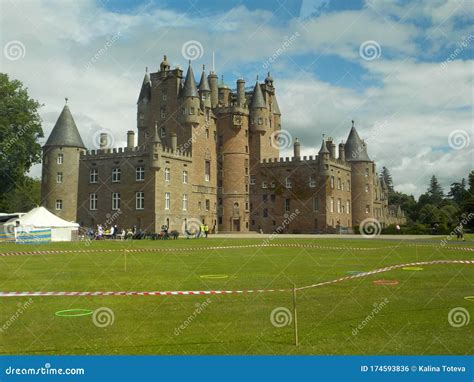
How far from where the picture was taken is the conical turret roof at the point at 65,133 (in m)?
57.8

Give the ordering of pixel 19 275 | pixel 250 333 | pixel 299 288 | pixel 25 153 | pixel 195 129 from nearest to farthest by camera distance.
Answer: pixel 250 333 → pixel 299 288 → pixel 19 275 → pixel 25 153 → pixel 195 129

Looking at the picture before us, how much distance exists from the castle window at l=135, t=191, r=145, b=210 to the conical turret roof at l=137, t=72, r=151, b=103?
17.7m

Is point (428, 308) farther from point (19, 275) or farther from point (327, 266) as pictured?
point (19, 275)

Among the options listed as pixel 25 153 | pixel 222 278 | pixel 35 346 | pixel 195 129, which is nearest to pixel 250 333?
pixel 35 346

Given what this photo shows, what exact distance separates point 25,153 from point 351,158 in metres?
45.0

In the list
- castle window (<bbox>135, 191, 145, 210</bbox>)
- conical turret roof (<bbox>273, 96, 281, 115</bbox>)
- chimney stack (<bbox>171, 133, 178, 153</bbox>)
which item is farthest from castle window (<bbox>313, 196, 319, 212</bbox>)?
castle window (<bbox>135, 191, 145, 210</bbox>)

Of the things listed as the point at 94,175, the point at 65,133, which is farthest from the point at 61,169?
the point at 65,133

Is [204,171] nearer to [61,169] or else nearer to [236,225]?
[236,225]

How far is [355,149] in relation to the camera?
7669 cm

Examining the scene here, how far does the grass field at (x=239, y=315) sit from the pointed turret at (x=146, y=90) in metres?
52.4

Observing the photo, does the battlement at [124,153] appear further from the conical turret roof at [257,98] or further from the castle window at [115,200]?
the conical turret roof at [257,98]

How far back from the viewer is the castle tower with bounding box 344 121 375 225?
7462 centimetres

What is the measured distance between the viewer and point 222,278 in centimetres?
1655

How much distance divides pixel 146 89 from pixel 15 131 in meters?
21.7
